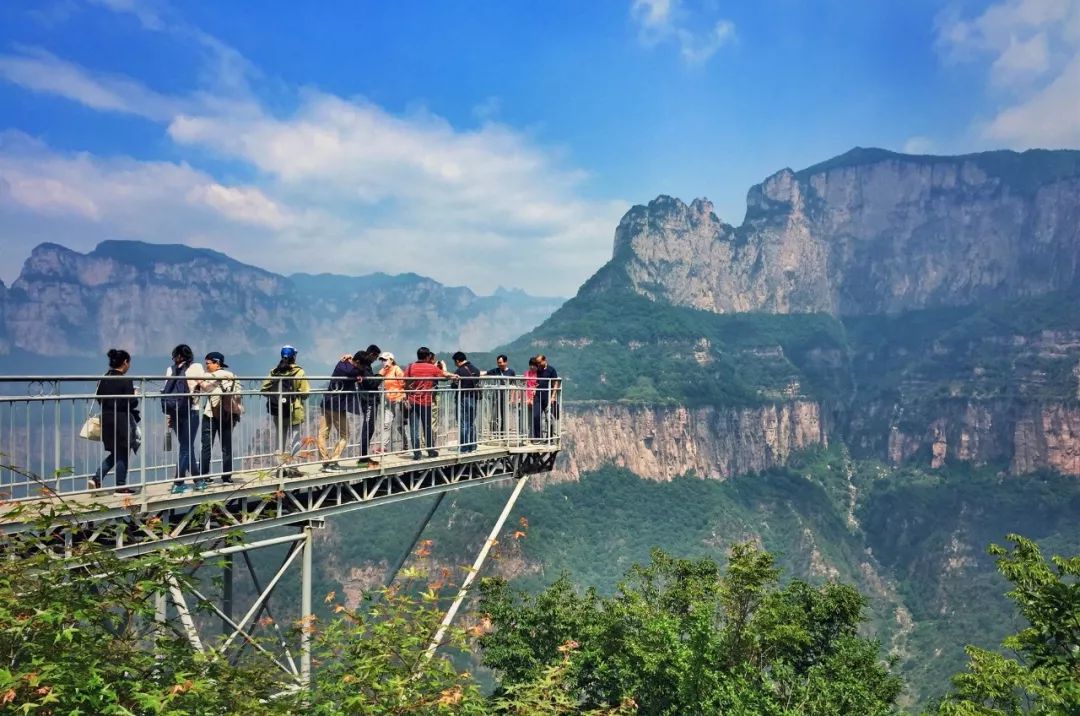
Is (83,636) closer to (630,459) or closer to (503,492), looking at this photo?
(503,492)

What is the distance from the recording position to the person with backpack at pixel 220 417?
9.93 metres

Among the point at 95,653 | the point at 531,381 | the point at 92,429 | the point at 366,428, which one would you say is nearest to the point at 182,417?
the point at 92,429

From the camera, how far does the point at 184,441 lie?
9602 millimetres

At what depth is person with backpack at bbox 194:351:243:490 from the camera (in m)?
9.93

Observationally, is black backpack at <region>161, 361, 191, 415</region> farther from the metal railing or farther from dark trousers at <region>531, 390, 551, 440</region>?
dark trousers at <region>531, 390, 551, 440</region>

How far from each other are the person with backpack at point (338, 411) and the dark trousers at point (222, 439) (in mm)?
1476

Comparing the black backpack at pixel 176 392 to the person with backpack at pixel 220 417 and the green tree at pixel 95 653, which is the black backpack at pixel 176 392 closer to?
the person with backpack at pixel 220 417

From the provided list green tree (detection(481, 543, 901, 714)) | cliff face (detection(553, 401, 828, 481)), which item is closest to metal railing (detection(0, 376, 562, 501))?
green tree (detection(481, 543, 901, 714))

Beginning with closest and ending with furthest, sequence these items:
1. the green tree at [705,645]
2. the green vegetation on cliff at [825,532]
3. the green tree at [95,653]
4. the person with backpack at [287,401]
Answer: the green tree at [95,653] < the person with backpack at [287,401] < the green tree at [705,645] < the green vegetation on cliff at [825,532]

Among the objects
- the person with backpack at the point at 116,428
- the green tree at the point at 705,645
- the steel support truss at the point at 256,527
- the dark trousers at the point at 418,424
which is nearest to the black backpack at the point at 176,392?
the person with backpack at the point at 116,428

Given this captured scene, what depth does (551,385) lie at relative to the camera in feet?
52.7

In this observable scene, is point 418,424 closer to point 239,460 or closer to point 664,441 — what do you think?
point 239,460

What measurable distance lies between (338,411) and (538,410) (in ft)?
16.9

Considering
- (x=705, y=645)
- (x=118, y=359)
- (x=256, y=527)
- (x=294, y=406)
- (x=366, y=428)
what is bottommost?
(x=705, y=645)
